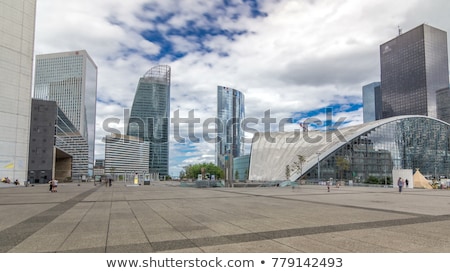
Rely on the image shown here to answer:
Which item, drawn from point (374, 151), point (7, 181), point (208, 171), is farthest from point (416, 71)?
point (7, 181)

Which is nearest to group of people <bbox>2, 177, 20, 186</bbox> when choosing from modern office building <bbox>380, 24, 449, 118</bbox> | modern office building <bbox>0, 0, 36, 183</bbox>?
modern office building <bbox>0, 0, 36, 183</bbox>

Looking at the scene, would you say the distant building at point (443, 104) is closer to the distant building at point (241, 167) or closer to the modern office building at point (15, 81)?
the distant building at point (241, 167)

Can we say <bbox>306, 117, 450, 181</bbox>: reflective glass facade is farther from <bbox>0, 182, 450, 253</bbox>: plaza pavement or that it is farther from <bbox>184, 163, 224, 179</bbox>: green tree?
<bbox>184, 163, 224, 179</bbox>: green tree

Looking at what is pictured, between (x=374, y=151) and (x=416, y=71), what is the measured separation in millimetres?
128660

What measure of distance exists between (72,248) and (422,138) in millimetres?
91117

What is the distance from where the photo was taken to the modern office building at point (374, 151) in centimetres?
7488

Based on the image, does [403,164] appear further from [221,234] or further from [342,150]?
[221,234]

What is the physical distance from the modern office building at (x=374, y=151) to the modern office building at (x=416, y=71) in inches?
3990

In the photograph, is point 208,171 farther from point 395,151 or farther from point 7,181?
point 7,181

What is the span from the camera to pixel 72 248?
22.4ft

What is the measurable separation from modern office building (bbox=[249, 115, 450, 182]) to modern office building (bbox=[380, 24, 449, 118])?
101338 millimetres

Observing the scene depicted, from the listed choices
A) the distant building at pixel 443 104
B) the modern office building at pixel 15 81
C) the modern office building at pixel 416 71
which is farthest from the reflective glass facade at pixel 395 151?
the distant building at pixel 443 104

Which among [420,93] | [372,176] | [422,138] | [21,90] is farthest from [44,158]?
[420,93]

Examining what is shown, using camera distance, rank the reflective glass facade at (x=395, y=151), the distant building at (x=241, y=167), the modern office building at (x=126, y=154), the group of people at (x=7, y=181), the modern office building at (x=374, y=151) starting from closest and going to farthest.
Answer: the group of people at (x=7, y=181), the modern office building at (x=374, y=151), the reflective glass facade at (x=395, y=151), the distant building at (x=241, y=167), the modern office building at (x=126, y=154)
